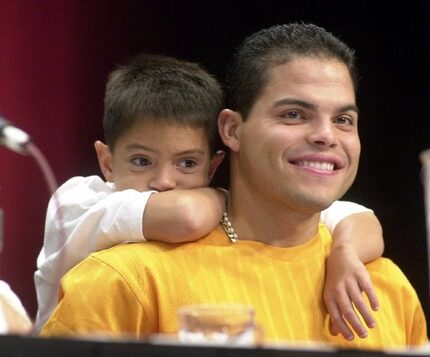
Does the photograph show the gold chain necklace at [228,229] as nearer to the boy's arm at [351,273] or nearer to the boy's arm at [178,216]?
the boy's arm at [178,216]

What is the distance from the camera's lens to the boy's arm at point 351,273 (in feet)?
5.82

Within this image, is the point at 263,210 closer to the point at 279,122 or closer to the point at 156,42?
the point at 279,122

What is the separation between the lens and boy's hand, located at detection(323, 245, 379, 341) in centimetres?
177

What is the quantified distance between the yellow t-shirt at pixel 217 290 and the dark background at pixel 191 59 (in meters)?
0.91

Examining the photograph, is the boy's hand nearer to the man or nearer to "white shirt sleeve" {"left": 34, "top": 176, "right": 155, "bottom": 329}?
the man

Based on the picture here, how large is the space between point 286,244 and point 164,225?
25 cm

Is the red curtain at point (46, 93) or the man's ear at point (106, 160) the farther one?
the red curtain at point (46, 93)

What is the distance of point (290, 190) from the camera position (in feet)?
6.12

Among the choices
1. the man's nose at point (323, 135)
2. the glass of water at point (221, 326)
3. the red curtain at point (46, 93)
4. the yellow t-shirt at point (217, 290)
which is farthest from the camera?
the red curtain at point (46, 93)

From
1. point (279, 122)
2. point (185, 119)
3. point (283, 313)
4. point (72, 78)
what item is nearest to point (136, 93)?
point (185, 119)

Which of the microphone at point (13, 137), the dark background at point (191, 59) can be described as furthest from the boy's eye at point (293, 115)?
the dark background at point (191, 59)

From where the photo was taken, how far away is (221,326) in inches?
46.8

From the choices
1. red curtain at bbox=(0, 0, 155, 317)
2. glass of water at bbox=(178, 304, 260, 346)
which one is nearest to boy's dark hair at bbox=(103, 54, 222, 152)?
red curtain at bbox=(0, 0, 155, 317)

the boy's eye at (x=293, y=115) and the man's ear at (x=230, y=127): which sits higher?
the boy's eye at (x=293, y=115)
